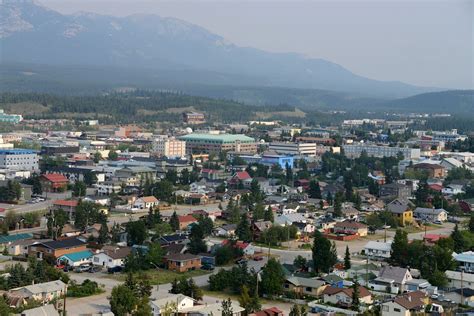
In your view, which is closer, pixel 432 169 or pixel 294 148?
pixel 432 169

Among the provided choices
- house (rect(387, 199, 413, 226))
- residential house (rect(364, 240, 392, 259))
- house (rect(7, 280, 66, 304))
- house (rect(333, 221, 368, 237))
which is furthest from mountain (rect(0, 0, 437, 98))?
house (rect(7, 280, 66, 304))

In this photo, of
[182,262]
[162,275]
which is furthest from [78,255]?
[182,262]

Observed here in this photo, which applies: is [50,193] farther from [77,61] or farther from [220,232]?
[77,61]

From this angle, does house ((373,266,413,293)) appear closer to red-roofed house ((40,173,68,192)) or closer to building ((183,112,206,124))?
red-roofed house ((40,173,68,192))

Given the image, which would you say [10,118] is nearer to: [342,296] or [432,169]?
[432,169]

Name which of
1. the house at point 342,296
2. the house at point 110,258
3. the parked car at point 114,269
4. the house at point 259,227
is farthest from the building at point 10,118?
the house at point 342,296

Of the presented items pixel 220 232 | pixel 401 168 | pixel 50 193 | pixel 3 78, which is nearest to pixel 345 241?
pixel 220 232
